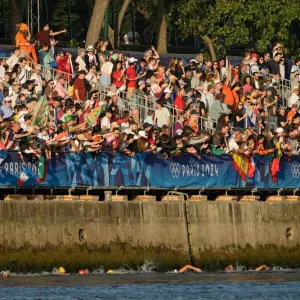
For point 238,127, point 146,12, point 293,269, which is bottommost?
point 293,269

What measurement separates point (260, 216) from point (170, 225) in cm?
279

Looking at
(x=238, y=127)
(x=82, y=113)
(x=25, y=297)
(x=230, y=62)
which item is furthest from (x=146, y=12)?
(x=25, y=297)

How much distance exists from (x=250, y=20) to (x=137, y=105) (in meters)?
13.5

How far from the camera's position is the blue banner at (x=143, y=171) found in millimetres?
40344

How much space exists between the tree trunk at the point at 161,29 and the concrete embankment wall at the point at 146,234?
1642 cm

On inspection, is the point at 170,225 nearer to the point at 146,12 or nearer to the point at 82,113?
the point at 82,113

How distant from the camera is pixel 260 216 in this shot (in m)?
44.2

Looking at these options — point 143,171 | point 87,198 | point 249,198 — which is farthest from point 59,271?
point 249,198

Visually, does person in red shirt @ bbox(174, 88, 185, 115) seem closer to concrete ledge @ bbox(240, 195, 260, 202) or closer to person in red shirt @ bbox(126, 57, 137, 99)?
person in red shirt @ bbox(126, 57, 137, 99)

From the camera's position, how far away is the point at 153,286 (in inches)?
1491

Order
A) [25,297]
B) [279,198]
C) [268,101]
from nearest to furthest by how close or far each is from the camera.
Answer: [25,297]
[279,198]
[268,101]

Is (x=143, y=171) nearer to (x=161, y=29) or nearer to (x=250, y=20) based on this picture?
(x=250, y=20)

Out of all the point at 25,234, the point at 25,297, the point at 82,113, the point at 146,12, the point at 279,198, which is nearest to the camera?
the point at 25,297

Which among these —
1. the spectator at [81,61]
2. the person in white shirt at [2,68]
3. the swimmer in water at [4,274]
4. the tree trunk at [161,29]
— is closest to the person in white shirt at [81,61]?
the spectator at [81,61]
